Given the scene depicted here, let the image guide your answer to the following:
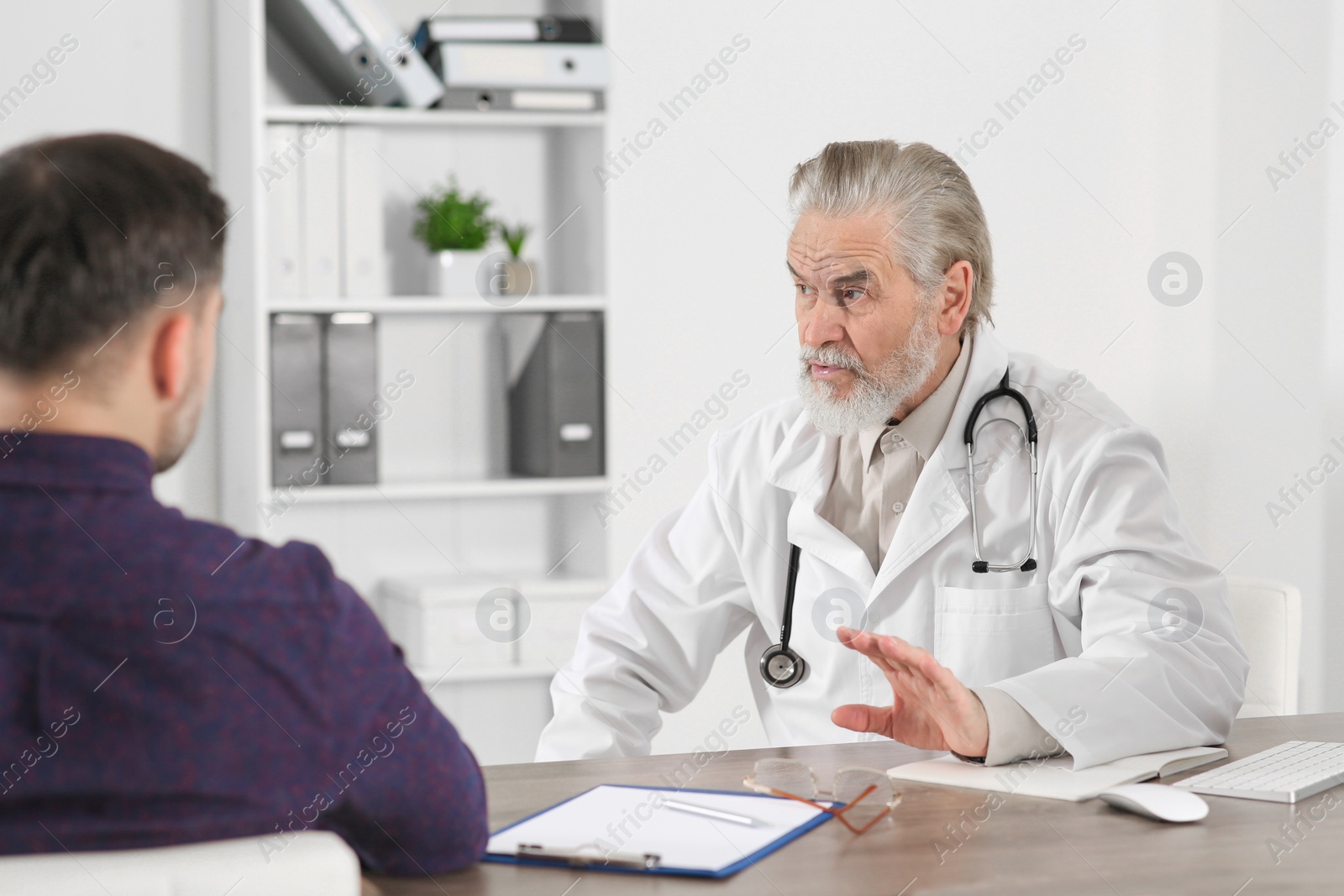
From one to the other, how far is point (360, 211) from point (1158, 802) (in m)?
2.24

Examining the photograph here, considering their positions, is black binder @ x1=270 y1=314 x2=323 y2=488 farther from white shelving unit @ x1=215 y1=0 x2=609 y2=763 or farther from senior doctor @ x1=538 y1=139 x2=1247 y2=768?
senior doctor @ x1=538 y1=139 x2=1247 y2=768

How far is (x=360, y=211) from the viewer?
9.78ft

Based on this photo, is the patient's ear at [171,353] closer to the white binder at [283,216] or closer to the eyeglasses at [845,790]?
the eyeglasses at [845,790]

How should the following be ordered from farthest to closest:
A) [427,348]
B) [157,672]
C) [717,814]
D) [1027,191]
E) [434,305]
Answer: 1. [1027,191]
2. [427,348]
3. [434,305]
4. [717,814]
5. [157,672]

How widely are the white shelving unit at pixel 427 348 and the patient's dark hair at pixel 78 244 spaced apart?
200 cm

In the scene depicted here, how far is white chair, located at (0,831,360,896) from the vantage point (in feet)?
2.36

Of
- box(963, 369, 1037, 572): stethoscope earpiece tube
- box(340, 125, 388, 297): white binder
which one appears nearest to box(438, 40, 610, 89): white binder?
box(340, 125, 388, 297): white binder

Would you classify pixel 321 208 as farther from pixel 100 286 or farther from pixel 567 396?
pixel 100 286

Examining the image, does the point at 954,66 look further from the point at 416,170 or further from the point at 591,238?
the point at 416,170

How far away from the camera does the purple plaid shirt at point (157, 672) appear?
2.78 ft

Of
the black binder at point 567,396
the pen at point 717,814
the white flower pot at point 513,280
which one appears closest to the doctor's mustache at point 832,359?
the pen at point 717,814

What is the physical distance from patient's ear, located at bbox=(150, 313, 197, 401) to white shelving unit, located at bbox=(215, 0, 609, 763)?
1.98 metres

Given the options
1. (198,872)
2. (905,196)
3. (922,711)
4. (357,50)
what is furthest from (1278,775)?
(357,50)

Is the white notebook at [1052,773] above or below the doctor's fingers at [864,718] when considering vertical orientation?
below
